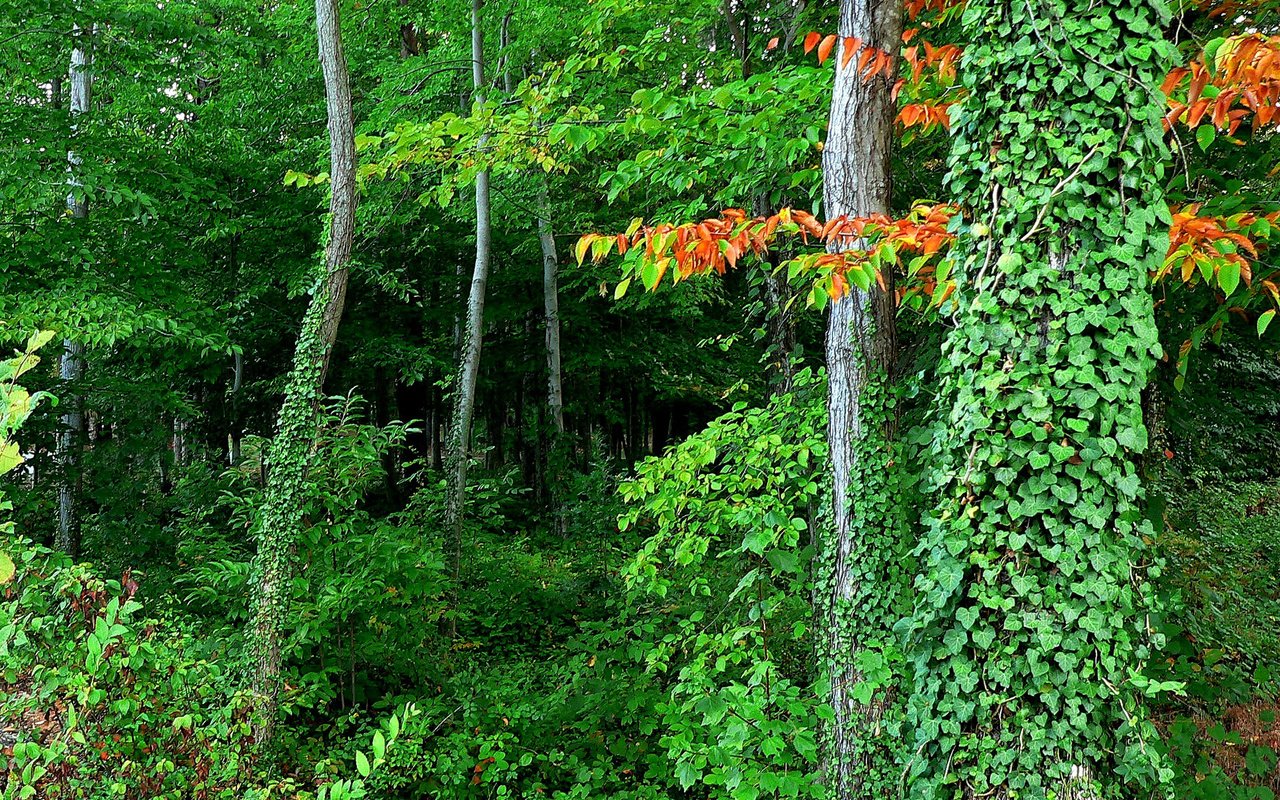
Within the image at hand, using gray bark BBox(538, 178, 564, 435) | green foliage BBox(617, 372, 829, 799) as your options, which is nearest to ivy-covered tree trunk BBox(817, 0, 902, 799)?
green foliage BBox(617, 372, 829, 799)

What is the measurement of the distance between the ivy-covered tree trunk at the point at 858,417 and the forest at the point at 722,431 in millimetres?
21

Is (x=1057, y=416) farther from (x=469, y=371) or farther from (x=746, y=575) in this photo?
(x=469, y=371)

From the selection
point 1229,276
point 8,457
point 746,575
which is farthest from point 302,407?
point 1229,276

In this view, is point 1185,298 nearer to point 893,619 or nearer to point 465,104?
point 893,619

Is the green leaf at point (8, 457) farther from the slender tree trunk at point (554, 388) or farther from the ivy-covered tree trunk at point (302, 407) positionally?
the slender tree trunk at point (554, 388)

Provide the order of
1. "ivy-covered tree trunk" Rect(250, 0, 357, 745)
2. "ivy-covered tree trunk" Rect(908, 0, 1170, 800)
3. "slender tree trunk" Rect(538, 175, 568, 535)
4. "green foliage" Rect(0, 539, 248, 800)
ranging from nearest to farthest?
"green foliage" Rect(0, 539, 248, 800)
"ivy-covered tree trunk" Rect(908, 0, 1170, 800)
"ivy-covered tree trunk" Rect(250, 0, 357, 745)
"slender tree trunk" Rect(538, 175, 568, 535)

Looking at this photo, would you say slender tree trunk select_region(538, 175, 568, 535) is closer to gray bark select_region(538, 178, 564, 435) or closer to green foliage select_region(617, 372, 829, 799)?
gray bark select_region(538, 178, 564, 435)

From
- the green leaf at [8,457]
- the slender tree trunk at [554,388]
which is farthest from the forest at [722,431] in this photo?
the slender tree trunk at [554,388]

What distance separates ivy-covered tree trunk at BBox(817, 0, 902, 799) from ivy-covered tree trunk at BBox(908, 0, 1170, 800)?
3.16 ft

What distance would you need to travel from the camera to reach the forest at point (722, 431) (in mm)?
2580

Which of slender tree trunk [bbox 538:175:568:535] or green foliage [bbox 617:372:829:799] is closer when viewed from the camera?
green foliage [bbox 617:372:829:799]

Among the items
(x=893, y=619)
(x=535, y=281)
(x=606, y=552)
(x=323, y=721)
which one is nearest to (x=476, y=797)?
(x=323, y=721)

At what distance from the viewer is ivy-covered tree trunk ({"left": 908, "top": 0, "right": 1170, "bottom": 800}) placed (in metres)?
2.54

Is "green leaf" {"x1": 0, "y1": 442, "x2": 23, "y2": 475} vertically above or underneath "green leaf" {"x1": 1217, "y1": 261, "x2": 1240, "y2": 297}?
underneath
